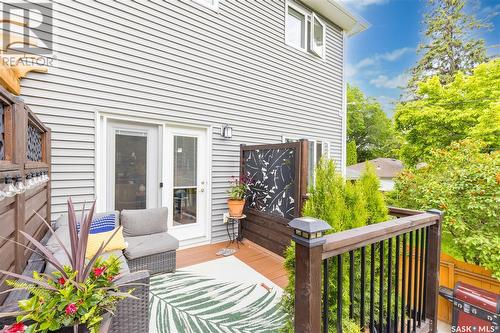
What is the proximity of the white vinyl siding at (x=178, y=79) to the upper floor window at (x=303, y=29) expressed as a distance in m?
0.21

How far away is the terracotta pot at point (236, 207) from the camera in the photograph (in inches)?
166

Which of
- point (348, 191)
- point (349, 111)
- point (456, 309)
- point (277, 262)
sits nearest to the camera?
point (348, 191)

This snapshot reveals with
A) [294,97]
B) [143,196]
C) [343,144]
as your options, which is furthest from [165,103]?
[343,144]

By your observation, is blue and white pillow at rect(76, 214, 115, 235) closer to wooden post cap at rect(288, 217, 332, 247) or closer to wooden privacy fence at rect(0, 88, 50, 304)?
wooden privacy fence at rect(0, 88, 50, 304)

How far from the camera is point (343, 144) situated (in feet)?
22.3

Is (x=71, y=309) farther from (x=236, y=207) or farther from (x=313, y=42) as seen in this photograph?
(x=313, y=42)

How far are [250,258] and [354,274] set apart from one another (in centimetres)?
256

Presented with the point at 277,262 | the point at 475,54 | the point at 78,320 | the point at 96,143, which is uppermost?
the point at 475,54

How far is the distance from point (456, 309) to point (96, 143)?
189 inches

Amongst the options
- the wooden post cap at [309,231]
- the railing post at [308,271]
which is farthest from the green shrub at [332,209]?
the wooden post cap at [309,231]

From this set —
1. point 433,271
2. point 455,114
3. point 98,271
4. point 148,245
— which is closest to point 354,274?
point 433,271

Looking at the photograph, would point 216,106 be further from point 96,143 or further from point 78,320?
point 78,320

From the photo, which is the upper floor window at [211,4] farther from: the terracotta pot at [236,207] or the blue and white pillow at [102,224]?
the blue and white pillow at [102,224]

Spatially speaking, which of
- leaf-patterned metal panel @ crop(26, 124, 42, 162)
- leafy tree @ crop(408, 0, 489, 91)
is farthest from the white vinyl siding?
leafy tree @ crop(408, 0, 489, 91)
